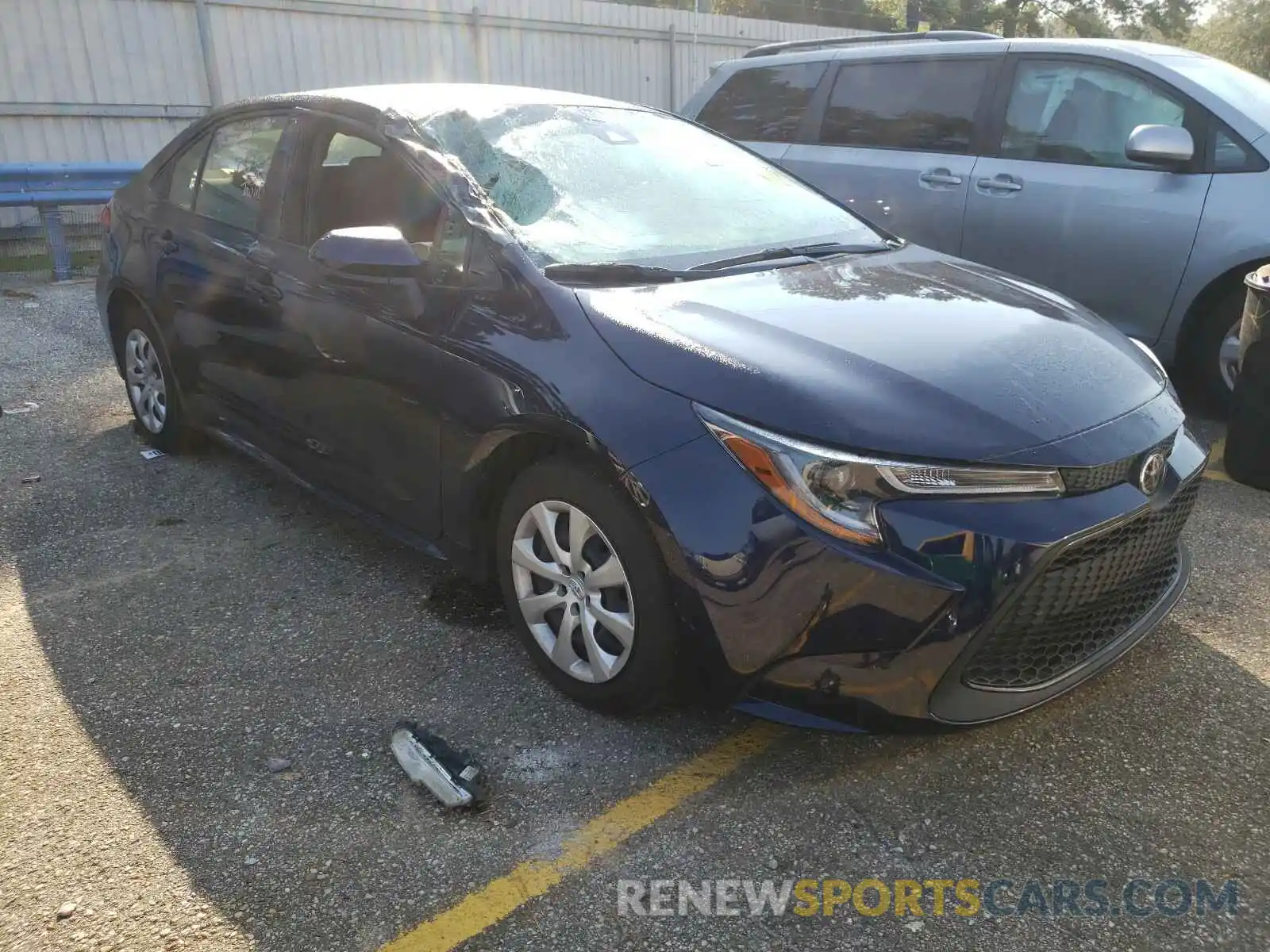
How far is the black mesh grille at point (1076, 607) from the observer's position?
220 centimetres

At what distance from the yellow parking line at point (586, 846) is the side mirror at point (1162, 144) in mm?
3377

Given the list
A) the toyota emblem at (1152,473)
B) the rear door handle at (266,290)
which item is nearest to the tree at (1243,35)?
the toyota emblem at (1152,473)

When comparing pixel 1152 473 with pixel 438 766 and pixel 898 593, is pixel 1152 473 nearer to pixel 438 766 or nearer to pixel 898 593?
pixel 898 593

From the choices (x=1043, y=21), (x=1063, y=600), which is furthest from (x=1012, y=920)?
(x=1043, y=21)

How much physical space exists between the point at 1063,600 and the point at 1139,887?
23.5 inches

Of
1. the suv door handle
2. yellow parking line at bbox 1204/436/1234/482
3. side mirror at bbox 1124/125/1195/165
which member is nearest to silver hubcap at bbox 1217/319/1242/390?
yellow parking line at bbox 1204/436/1234/482

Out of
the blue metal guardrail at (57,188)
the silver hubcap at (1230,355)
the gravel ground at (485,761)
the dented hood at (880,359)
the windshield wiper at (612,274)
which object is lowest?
the gravel ground at (485,761)

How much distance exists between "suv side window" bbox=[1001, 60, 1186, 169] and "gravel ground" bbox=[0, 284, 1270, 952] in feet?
7.56

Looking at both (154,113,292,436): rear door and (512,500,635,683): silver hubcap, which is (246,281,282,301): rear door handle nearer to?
(154,113,292,436): rear door

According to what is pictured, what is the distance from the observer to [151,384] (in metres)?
4.55

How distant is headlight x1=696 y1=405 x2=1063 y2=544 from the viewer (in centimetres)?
214

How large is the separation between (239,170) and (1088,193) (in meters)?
3.83

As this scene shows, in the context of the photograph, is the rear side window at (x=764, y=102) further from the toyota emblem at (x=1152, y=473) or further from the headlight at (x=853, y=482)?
the headlight at (x=853, y=482)

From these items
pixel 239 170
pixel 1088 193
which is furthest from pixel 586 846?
pixel 1088 193
